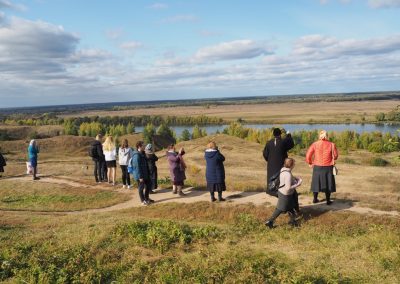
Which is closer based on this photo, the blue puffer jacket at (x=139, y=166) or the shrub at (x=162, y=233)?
the shrub at (x=162, y=233)

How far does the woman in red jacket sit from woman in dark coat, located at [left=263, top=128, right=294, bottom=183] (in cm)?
87

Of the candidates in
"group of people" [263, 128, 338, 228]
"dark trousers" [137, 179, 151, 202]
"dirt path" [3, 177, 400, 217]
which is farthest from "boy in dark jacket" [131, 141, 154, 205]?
"group of people" [263, 128, 338, 228]

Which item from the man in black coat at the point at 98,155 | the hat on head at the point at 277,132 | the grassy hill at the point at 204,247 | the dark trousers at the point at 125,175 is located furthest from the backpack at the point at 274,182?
the man in black coat at the point at 98,155

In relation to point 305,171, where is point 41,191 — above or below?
above

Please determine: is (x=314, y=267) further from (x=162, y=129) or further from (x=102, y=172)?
(x=162, y=129)

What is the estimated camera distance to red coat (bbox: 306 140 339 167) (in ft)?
42.0

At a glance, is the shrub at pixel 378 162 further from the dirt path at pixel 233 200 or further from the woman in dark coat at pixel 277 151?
the woman in dark coat at pixel 277 151

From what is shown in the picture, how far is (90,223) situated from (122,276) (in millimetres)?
4552

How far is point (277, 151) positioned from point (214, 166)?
2621mm

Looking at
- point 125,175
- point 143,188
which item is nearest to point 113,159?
point 125,175

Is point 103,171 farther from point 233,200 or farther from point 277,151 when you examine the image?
point 277,151

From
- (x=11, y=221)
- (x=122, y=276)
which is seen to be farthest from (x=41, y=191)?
(x=122, y=276)

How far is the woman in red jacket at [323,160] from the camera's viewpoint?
12789mm

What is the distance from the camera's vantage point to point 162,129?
89.6 meters
